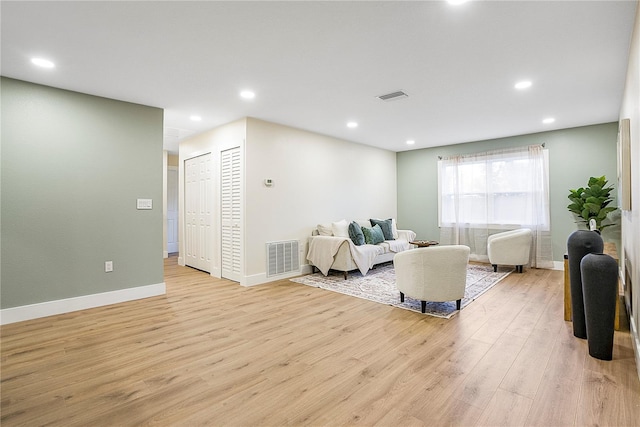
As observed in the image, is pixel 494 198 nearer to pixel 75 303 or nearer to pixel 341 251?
pixel 341 251

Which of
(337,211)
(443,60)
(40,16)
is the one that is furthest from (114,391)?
(337,211)

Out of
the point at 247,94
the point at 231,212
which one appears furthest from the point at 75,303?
→ the point at 247,94

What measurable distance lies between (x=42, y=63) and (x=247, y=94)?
77.5 inches

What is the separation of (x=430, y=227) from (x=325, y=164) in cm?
308

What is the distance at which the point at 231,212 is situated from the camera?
16.5ft

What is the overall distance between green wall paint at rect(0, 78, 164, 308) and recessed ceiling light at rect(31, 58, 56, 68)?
61 centimetres

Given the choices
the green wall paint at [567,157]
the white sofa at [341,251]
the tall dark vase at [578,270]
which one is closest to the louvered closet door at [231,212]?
the white sofa at [341,251]

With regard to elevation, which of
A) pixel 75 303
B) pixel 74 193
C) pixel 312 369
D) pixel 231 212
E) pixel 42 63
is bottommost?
pixel 312 369

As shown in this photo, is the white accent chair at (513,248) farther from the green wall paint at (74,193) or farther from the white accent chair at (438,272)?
the green wall paint at (74,193)

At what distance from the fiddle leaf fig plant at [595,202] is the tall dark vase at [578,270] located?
2639 mm

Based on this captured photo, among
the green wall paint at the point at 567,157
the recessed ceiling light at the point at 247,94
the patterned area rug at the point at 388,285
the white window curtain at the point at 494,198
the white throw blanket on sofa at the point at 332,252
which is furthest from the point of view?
the white window curtain at the point at 494,198

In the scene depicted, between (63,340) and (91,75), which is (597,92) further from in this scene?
(63,340)

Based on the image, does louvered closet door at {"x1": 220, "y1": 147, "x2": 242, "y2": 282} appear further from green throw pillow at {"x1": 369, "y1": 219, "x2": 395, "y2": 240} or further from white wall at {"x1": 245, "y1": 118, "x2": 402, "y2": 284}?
green throw pillow at {"x1": 369, "y1": 219, "x2": 395, "y2": 240}

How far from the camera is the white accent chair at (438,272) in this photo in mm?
3281
